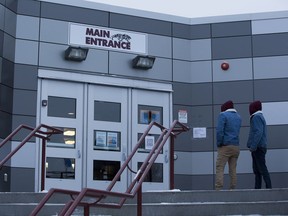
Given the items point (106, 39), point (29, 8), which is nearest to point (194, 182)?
point (106, 39)

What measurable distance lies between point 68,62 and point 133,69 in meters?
1.50

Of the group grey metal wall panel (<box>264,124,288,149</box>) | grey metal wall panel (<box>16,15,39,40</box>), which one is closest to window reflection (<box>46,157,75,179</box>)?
grey metal wall panel (<box>16,15,39,40</box>)

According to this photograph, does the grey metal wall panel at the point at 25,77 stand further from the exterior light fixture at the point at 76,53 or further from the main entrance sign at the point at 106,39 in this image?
the main entrance sign at the point at 106,39

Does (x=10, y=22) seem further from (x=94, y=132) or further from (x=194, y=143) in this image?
(x=194, y=143)

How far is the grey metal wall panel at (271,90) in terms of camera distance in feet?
42.8

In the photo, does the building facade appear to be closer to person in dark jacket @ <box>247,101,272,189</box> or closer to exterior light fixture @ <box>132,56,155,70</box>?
exterior light fixture @ <box>132,56,155,70</box>

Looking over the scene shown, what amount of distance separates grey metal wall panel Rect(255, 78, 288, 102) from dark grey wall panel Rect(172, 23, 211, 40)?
166cm

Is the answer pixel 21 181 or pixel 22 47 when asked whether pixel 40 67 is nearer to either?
pixel 22 47

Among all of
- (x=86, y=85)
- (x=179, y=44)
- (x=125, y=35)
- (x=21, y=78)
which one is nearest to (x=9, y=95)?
(x=21, y=78)

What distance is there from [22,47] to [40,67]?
21.2 inches

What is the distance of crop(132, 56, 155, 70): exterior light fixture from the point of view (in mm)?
13000

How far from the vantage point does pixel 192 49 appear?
45.3 ft

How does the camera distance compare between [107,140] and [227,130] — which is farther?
[107,140]

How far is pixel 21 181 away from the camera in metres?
11.6
